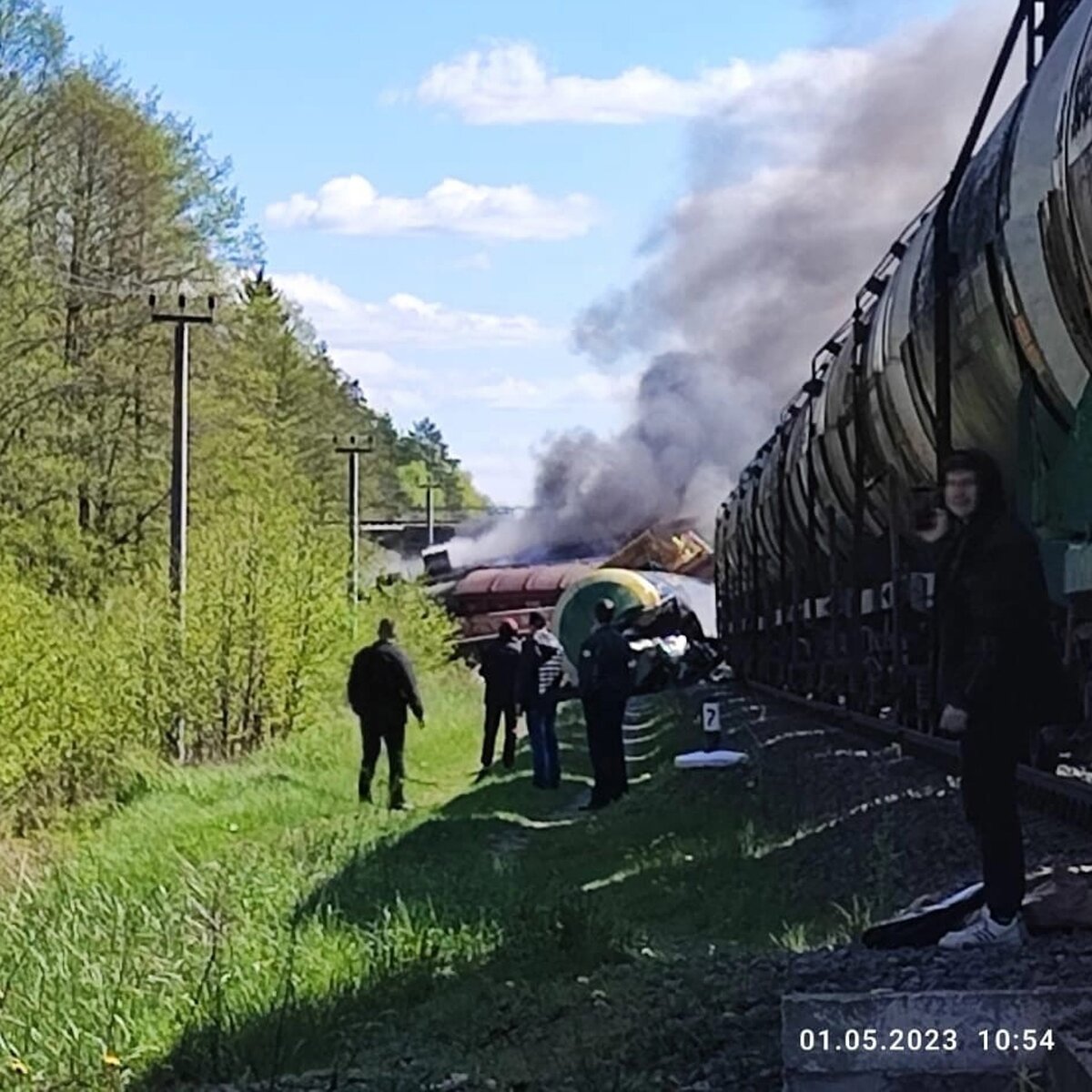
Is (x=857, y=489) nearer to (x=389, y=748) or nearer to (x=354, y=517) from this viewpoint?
(x=389, y=748)

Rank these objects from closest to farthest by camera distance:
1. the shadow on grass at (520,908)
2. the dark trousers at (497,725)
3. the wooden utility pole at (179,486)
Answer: the shadow on grass at (520,908) → the dark trousers at (497,725) → the wooden utility pole at (179,486)

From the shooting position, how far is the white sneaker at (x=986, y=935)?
21.6ft

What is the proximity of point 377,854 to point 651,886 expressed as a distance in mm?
3056

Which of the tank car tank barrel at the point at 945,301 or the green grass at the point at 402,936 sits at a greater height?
the tank car tank barrel at the point at 945,301

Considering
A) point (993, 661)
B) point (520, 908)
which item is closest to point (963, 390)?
point (520, 908)

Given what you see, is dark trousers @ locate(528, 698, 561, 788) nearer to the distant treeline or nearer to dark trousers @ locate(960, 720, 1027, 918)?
the distant treeline

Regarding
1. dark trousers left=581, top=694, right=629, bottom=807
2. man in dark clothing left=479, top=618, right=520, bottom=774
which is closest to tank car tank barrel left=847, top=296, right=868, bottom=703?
dark trousers left=581, top=694, right=629, bottom=807

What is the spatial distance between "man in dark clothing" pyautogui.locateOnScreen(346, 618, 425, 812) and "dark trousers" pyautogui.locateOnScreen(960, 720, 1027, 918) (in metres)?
12.1

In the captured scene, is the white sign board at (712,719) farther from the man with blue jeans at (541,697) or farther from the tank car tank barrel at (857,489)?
the man with blue jeans at (541,697)

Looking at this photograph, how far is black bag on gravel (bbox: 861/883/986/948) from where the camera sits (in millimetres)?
6824

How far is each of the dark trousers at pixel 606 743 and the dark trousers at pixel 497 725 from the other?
443 cm

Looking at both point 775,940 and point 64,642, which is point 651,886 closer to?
point 775,940

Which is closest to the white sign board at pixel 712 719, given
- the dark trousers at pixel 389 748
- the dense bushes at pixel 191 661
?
the dark trousers at pixel 389 748

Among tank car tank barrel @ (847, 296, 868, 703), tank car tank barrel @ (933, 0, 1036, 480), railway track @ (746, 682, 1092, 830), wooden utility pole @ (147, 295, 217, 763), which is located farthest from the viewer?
wooden utility pole @ (147, 295, 217, 763)
